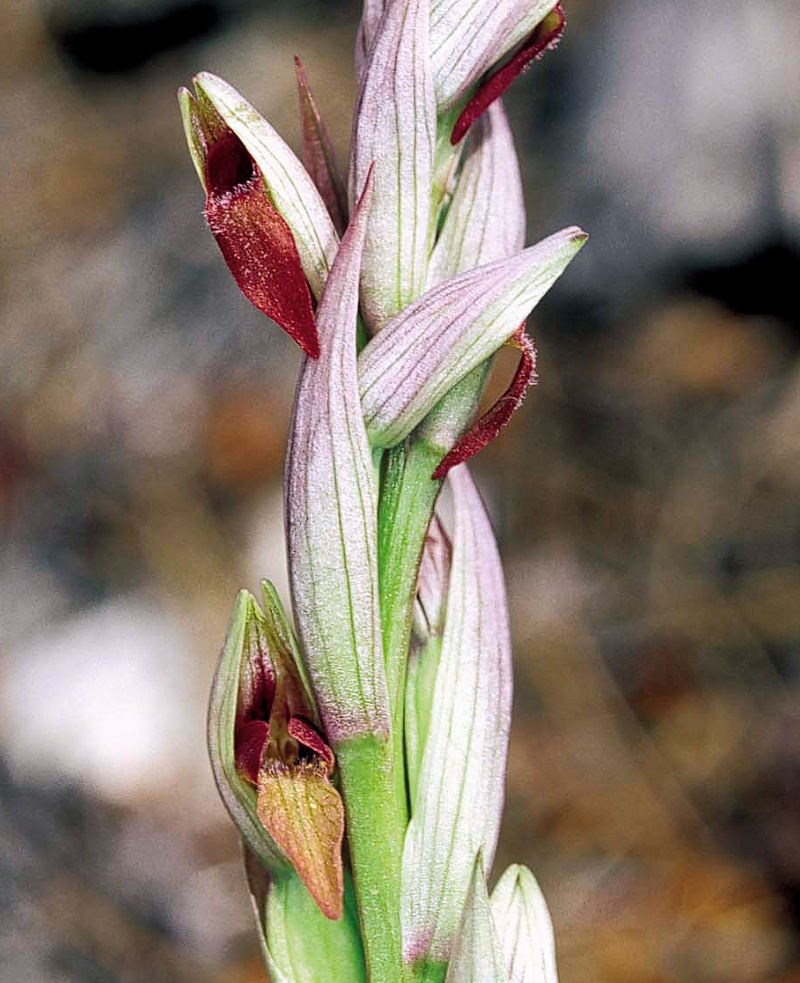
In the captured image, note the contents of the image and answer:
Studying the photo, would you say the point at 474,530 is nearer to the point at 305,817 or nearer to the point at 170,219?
the point at 305,817

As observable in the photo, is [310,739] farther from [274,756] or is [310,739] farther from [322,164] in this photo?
[322,164]

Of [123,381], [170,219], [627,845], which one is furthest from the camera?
[170,219]

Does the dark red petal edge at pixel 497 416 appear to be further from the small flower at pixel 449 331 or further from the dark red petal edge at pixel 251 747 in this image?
the dark red petal edge at pixel 251 747

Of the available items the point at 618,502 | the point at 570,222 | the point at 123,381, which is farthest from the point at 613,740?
the point at 123,381

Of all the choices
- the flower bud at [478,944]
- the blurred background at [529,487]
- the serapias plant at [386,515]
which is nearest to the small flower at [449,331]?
the serapias plant at [386,515]

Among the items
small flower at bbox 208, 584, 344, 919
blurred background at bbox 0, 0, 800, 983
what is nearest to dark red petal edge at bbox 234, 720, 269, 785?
small flower at bbox 208, 584, 344, 919

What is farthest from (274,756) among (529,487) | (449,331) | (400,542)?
(529,487)
